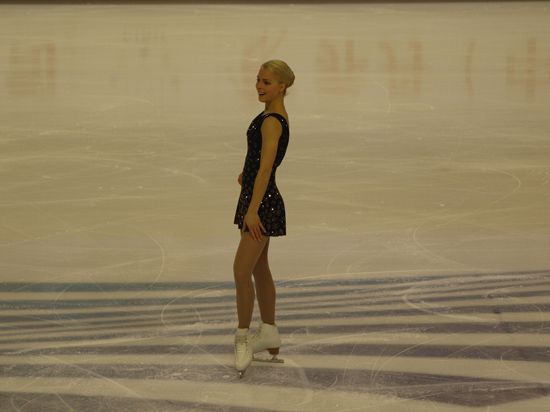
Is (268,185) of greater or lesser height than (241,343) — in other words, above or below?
above

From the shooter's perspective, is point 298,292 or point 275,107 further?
point 298,292

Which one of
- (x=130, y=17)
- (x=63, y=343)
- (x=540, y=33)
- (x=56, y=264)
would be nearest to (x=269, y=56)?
(x=540, y=33)

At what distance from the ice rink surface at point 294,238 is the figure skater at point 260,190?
20 centimetres

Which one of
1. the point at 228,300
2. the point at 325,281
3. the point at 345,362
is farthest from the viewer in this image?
the point at 325,281

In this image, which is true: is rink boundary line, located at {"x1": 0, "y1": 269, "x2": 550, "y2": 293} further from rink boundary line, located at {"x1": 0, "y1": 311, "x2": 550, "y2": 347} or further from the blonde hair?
the blonde hair

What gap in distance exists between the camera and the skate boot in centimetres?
444

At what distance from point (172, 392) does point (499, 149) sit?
5119 millimetres

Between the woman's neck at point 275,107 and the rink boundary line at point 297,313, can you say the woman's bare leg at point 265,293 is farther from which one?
the woman's neck at point 275,107

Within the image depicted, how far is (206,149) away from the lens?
882 centimetres

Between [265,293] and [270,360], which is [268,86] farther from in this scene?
[270,360]

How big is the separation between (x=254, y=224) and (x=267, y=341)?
48cm

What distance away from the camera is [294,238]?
6422mm

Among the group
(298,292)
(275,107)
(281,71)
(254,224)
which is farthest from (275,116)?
(298,292)

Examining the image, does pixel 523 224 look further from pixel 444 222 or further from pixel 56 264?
pixel 56 264
